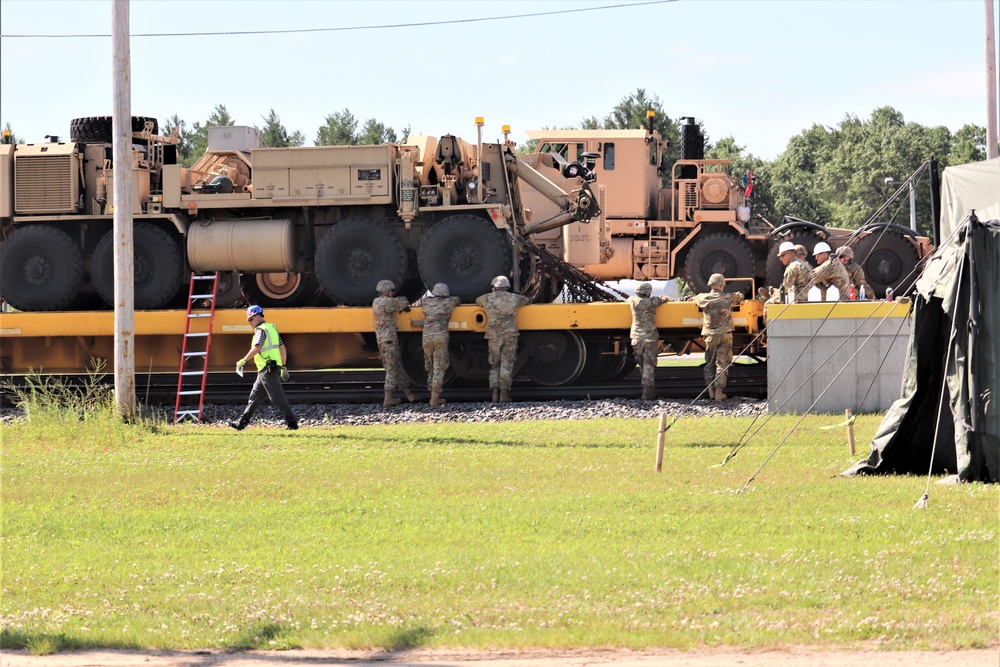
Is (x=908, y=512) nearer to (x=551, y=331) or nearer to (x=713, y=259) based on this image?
(x=551, y=331)

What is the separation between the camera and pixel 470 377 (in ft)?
66.9

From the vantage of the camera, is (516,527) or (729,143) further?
(729,143)

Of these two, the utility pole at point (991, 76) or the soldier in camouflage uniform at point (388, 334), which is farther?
the utility pole at point (991, 76)

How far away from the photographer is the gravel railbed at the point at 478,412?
686 inches

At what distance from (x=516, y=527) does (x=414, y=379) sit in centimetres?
1074

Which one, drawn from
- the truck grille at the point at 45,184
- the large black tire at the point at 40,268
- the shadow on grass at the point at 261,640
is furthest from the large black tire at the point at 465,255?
the shadow on grass at the point at 261,640

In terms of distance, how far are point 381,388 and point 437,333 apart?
201 cm

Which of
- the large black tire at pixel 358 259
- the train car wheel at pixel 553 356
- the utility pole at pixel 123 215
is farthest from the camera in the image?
the large black tire at pixel 358 259

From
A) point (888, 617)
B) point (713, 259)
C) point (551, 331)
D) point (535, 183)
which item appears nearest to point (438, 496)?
point (888, 617)

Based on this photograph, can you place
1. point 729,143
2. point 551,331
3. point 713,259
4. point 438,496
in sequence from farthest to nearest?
point 729,143 < point 713,259 < point 551,331 < point 438,496

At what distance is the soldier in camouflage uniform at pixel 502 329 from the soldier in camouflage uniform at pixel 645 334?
1.68 meters

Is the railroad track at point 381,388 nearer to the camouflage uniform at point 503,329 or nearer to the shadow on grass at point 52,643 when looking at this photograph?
the camouflage uniform at point 503,329

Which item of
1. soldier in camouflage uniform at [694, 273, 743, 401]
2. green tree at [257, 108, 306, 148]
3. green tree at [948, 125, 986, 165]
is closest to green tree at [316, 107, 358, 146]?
green tree at [257, 108, 306, 148]

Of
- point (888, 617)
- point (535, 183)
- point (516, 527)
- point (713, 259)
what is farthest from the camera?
point (713, 259)
